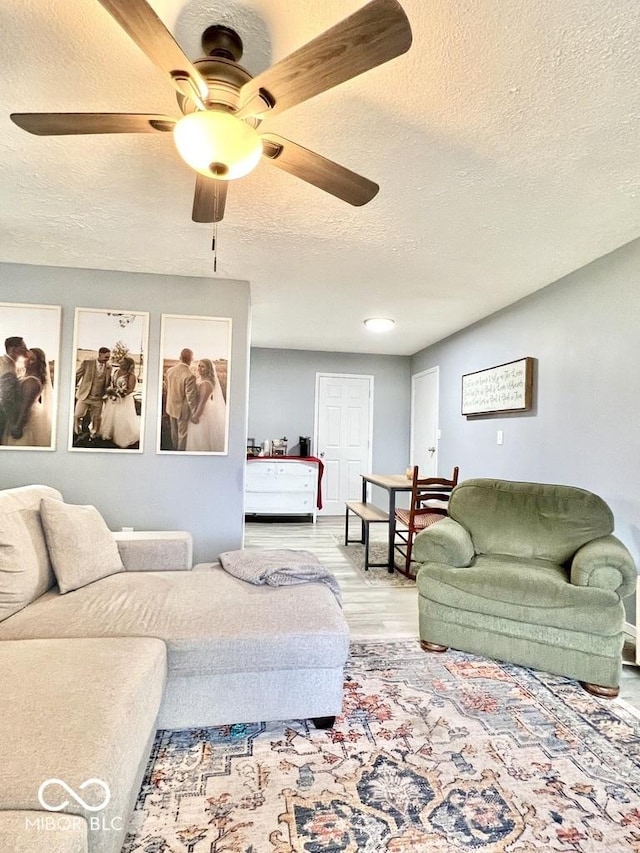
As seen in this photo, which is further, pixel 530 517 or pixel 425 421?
pixel 425 421

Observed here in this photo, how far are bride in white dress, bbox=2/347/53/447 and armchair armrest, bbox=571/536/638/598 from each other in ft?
11.4

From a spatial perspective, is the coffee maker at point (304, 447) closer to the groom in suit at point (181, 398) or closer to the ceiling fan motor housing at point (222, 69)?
the groom in suit at point (181, 398)

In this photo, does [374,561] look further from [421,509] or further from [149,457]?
[149,457]

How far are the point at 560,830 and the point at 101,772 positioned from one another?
1324 mm

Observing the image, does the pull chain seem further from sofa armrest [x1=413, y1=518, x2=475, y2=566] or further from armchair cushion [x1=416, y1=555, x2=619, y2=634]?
armchair cushion [x1=416, y1=555, x2=619, y2=634]

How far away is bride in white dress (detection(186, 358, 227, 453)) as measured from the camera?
3.36m

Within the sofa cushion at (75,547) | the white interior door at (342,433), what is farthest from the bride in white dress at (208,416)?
the white interior door at (342,433)

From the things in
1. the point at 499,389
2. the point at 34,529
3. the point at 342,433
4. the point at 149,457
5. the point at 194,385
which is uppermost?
the point at 499,389

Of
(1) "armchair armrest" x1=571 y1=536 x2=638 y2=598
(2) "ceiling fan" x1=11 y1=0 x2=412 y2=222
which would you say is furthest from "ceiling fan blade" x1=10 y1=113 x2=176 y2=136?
(1) "armchair armrest" x1=571 y1=536 x2=638 y2=598

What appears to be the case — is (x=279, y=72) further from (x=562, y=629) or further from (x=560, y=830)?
(x=562, y=629)

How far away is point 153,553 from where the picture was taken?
2400mm

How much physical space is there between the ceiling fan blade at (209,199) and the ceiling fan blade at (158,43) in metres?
0.35

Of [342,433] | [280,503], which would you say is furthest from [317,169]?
[342,433]

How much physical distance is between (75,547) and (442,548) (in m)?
1.86
